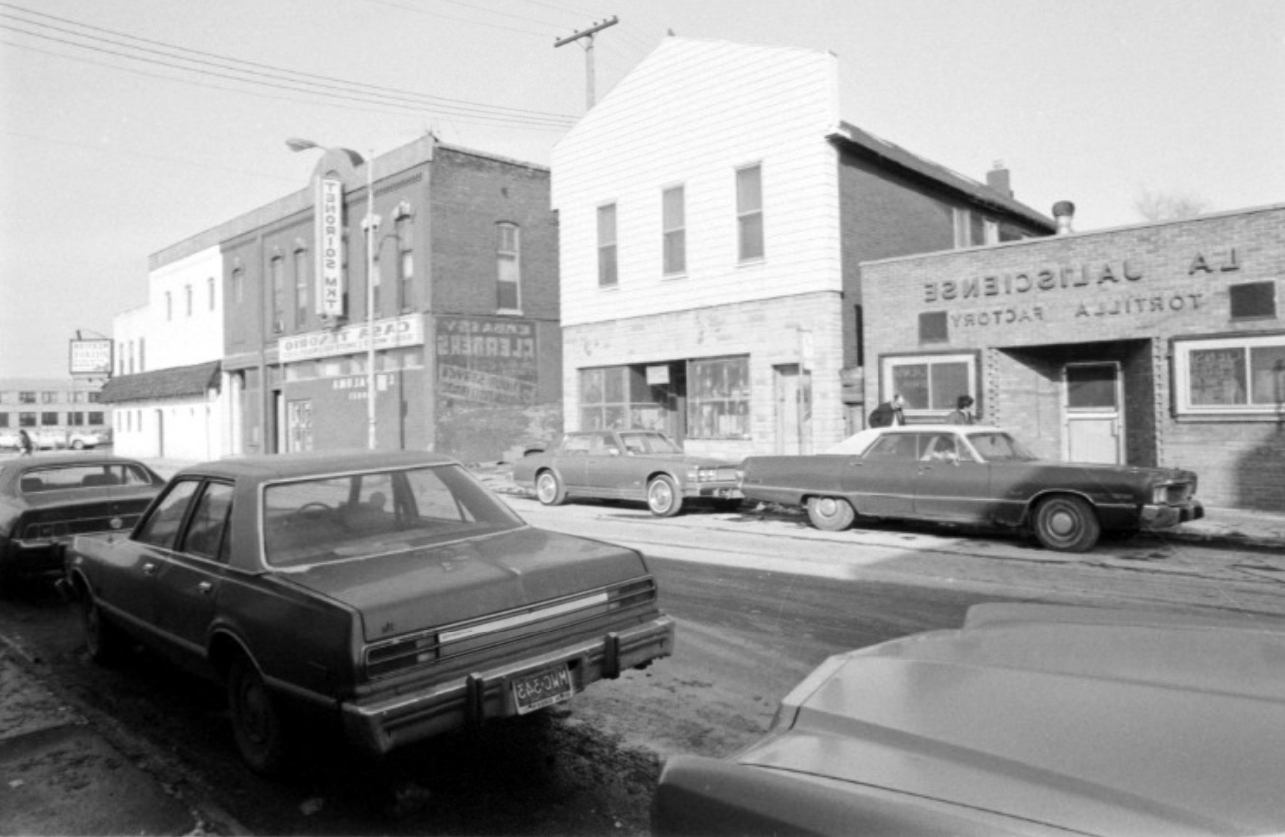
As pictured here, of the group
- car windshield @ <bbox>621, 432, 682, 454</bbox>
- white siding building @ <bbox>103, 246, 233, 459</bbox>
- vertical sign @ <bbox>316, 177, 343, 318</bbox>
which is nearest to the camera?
car windshield @ <bbox>621, 432, 682, 454</bbox>

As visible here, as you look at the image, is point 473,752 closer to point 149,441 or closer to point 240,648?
point 240,648

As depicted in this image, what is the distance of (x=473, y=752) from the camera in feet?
14.4

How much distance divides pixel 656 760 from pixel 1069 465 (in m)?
7.86

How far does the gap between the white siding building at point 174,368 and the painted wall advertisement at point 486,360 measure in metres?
14.4

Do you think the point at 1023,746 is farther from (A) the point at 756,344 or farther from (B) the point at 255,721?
(A) the point at 756,344

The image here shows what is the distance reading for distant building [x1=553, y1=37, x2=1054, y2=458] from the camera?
17141 millimetres

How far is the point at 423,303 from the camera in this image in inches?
993

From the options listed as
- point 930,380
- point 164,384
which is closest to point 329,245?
point 164,384

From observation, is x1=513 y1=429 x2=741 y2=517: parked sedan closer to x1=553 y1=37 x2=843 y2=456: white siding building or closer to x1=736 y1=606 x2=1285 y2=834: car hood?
x1=553 y1=37 x2=843 y2=456: white siding building

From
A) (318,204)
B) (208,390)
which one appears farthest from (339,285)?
(208,390)

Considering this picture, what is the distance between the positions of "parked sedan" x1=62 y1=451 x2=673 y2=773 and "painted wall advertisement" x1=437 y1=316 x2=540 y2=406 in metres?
19.9

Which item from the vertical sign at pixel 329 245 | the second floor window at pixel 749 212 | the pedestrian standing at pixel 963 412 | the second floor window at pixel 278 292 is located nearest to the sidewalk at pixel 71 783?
the pedestrian standing at pixel 963 412

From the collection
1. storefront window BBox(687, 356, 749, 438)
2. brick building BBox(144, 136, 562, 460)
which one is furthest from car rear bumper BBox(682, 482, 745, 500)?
brick building BBox(144, 136, 562, 460)

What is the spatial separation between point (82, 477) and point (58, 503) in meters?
1.07
